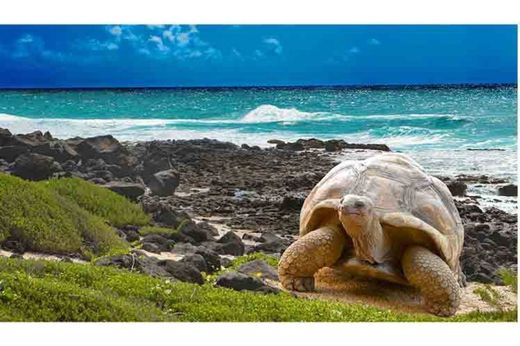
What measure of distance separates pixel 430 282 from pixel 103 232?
2.89m

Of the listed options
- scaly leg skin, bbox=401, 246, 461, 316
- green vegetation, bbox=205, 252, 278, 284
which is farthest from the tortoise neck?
green vegetation, bbox=205, 252, 278, 284

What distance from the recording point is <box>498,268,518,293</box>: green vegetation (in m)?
7.54

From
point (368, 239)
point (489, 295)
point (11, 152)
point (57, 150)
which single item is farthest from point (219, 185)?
point (489, 295)

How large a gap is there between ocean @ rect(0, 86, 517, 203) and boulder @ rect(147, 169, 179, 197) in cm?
39

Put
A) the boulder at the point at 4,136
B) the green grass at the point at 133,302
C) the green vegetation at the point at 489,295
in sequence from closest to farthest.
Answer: the green grass at the point at 133,302 → the green vegetation at the point at 489,295 → the boulder at the point at 4,136

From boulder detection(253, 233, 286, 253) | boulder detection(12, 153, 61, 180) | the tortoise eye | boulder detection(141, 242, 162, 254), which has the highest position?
boulder detection(12, 153, 61, 180)

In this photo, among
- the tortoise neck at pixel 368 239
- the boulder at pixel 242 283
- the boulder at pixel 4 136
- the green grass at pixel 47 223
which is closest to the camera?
the tortoise neck at pixel 368 239

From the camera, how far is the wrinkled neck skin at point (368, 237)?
6.66 meters

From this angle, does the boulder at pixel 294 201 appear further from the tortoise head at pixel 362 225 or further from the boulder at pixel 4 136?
the boulder at pixel 4 136

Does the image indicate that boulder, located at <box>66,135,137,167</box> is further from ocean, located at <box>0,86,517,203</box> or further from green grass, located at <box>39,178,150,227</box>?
green grass, located at <box>39,178,150,227</box>

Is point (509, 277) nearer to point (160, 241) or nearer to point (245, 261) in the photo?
point (245, 261)

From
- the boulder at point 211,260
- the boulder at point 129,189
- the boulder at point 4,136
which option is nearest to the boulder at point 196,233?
the boulder at point 211,260

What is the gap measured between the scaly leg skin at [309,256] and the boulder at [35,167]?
2.41 m

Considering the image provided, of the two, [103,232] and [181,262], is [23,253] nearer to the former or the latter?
[103,232]
